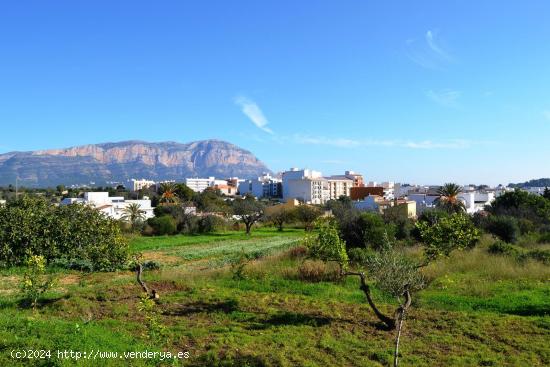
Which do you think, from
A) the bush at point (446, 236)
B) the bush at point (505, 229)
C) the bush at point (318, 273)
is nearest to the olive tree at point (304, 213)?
the bush at point (505, 229)

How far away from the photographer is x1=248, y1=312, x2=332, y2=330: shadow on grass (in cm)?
1028

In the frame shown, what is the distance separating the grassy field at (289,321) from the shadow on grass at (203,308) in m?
0.03

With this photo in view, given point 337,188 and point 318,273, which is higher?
point 337,188

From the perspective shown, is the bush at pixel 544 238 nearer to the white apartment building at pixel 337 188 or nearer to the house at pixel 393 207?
the house at pixel 393 207

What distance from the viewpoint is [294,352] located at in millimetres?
8406

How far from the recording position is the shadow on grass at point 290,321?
10281 mm

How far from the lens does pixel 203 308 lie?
1182cm

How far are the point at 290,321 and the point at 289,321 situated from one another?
23mm

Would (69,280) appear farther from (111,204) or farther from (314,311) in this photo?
(111,204)

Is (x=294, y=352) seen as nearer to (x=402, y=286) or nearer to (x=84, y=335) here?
(x=402, y=286)

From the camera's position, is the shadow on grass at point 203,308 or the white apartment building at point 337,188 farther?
the white apartment building at point 337,188

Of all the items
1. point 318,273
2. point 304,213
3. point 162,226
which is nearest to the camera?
point 318,273

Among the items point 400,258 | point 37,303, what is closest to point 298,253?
point 400,258

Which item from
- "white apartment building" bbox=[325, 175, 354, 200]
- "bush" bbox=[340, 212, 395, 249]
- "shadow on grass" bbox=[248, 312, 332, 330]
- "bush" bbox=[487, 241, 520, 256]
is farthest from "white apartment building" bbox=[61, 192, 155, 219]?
"white apartment building" bbox=[325, 175, 354, 200]
